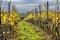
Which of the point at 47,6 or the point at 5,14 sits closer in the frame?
the point at 5,14

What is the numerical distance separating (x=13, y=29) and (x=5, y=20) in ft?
9.95

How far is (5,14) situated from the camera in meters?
16.4

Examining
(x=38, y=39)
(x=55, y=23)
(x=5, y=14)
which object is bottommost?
(x=38, y=39)

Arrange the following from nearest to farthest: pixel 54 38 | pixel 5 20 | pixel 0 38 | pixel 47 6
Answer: pixel 0 38
pixel 5 20
pixel 54 38
pixel 47 6

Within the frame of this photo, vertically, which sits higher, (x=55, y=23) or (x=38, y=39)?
(x=55, y=23)

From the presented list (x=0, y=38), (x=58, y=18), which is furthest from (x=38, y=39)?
(x=0, y=38)

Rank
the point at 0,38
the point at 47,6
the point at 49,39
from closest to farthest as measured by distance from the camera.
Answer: the point at 0,38, the point at 49,39, the point at 47,6

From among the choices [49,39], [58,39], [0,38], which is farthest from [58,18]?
[0,38]

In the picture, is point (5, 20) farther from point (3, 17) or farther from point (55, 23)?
point (55, 23)

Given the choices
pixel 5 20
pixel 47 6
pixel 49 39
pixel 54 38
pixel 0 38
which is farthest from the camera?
pixel 47 6

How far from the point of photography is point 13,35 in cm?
1877

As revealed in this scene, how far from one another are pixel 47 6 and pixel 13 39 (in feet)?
24.9

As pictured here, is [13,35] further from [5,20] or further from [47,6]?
[47,6]

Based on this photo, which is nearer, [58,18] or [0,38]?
[0,38]
